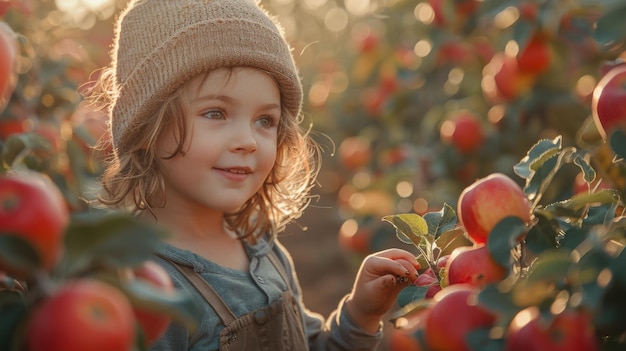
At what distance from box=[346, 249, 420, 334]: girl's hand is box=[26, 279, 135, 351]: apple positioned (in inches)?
30.9

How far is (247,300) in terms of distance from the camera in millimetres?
1590

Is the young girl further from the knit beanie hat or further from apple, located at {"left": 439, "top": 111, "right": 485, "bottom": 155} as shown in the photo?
apple, located at {"left": 439, "top": 111, "right": 485, "bottom": 155}

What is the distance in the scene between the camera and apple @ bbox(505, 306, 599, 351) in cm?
75

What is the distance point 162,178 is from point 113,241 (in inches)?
37.4

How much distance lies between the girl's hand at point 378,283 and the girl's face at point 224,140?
278 mm

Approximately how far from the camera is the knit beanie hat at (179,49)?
1555 mm

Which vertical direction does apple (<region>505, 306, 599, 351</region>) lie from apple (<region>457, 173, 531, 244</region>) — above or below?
above

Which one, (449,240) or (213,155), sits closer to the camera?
(449,240)

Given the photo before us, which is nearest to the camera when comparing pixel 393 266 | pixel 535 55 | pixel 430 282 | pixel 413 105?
pixel 430 282

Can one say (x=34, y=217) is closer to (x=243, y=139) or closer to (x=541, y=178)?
(x=541, y=178)

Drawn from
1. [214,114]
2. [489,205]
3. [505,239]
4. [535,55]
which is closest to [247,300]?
[214,114]

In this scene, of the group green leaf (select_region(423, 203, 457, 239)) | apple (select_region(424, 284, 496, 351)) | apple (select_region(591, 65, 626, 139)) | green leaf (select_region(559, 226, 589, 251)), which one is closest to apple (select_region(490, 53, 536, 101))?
green leaf (select_region(423, 203, 457, 239))

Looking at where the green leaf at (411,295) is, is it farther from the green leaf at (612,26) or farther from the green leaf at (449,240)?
the green leaf at (612,26)

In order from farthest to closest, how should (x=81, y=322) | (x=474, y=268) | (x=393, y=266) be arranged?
(x=393, y=266) → (x=474, y=268) → (x=81, y=322)
